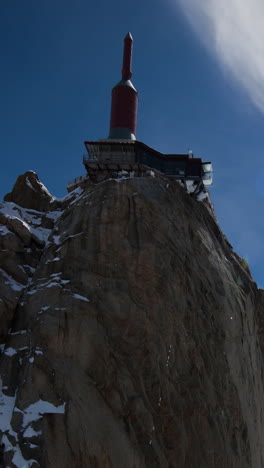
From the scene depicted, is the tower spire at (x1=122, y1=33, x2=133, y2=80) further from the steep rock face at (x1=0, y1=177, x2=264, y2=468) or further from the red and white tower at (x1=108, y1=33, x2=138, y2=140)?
the steep rock face at (x1=0, y1=177, x2=264, y2=468)

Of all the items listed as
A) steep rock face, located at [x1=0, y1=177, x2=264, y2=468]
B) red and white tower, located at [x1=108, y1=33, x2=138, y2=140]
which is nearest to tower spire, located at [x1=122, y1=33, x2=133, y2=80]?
red and white tower, located at [x1=108, y1=33, x2=138, y2=140]

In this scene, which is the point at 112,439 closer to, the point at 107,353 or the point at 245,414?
the point at 107,353

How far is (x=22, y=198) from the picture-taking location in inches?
1897

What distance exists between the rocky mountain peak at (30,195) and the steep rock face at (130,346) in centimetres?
205

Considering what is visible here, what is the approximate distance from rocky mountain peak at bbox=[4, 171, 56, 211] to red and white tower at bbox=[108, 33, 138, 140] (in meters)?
13.6

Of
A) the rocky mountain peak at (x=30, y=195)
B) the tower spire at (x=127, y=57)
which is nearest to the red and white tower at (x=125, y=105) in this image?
the tower spire at (x=127, y=57)

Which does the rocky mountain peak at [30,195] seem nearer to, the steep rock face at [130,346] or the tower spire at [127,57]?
the steep rock face at [130,346]

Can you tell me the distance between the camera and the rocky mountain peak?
157 ft

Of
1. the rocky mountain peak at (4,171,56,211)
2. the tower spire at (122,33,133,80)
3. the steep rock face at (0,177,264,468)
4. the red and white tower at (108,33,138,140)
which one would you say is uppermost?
the tower spire at (122,33,133,80)

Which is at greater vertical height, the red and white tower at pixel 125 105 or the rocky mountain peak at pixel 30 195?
the red and white tower at pixel 125 105

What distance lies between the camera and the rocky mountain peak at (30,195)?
48.0 meters

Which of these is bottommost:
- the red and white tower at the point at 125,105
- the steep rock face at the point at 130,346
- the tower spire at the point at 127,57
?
the steep rock face at the point at 130,346

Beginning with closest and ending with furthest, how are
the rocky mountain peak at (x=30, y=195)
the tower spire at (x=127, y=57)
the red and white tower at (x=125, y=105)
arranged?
the rocky mountain peak at (x=30, y=195) < the red and white tower at (x=125, y=105) < the tower spire at (x=127, y=57)

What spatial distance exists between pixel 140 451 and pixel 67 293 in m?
11.3
